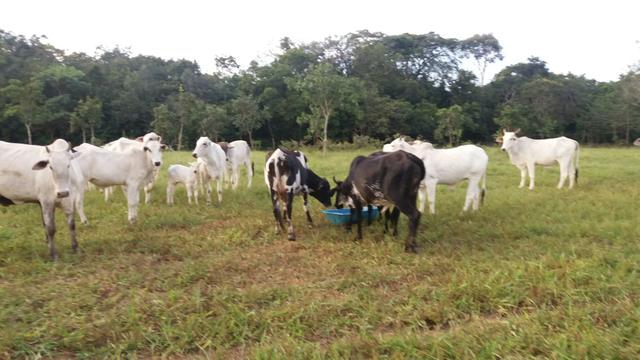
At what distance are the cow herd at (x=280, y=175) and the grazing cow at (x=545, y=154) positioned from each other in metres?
0.03

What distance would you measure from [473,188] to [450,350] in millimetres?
6194

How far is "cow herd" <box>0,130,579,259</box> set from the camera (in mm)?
6234

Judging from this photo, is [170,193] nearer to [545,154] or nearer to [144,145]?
[144,145]

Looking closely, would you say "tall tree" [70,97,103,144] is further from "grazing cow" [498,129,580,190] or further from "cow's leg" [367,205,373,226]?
"cow's leg" [367,205,373,226]

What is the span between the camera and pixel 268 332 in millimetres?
4023

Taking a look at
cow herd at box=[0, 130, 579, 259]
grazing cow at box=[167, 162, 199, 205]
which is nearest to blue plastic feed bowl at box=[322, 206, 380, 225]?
cow herd at box=[0, 130, 579, 259]

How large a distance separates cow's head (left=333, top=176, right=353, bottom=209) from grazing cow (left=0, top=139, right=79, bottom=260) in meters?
4.25

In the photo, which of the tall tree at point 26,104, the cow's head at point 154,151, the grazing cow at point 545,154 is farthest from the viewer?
the tall tree at point 26,104

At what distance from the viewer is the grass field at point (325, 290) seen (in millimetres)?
3705

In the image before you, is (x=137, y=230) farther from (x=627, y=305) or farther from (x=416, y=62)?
(x=416, y=62)

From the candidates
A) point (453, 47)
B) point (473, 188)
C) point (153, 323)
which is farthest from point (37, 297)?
point (453, 47)

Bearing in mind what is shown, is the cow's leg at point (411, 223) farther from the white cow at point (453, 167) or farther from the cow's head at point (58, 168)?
the cow's head at point (58, 168)

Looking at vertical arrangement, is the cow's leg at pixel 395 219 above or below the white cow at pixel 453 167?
below

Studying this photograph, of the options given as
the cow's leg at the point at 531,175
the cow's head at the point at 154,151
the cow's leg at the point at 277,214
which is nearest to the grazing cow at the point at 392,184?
the cow's leg at the point at 277,214
